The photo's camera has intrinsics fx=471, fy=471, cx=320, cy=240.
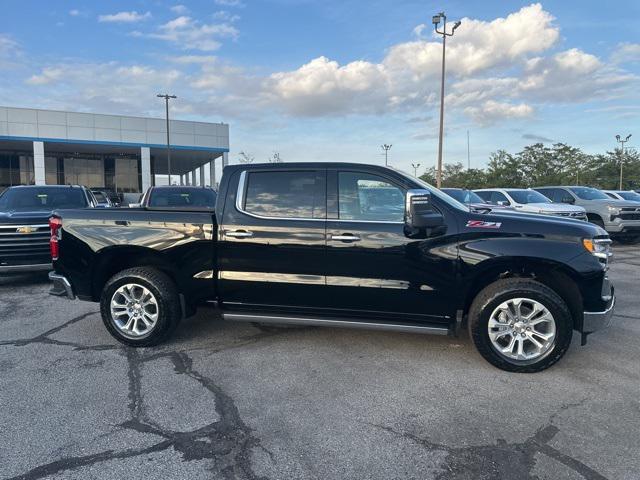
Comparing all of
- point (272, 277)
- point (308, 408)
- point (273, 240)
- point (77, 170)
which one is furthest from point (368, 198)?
point (77, 170)

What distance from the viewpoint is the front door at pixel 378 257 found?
167 inches

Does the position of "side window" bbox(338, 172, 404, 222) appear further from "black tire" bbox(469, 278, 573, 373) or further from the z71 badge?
"black tire" bbox(469, 278, 573, 373)

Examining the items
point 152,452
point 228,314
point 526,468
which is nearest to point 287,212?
point 228,314

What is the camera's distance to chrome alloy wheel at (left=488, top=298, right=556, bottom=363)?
4.10m

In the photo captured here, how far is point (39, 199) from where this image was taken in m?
9.13

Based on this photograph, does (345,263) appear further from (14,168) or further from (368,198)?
(14,168)

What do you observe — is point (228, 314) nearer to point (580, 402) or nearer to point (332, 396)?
point (332, 396)

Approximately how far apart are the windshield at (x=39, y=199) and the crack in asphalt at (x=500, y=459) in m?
8.38

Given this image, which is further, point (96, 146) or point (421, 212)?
point (96, 146)

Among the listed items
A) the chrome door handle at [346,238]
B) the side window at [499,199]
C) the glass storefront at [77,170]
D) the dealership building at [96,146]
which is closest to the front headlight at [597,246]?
the chrome door handle at [346,238]

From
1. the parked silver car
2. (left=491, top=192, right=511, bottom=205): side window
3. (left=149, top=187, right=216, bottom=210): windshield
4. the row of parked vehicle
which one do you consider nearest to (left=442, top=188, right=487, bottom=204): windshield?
the row of parked vehicle

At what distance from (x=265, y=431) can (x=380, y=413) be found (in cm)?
85

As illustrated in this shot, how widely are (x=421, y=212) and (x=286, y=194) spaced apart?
4.47 ft

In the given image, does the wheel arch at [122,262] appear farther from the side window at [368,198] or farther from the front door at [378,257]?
the side window at [368,198]
